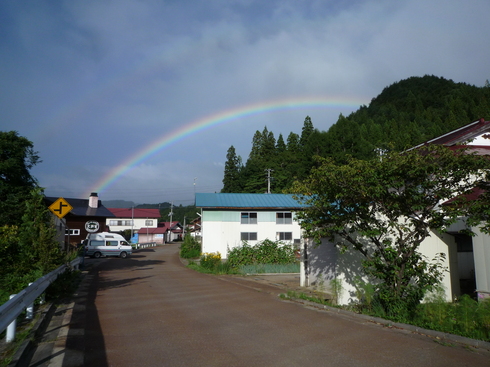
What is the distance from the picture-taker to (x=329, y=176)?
9.03 meters

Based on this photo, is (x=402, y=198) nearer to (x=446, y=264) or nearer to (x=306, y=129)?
(x=446, y=264)

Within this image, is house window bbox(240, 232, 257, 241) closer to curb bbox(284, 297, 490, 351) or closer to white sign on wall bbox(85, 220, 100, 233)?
curb bbox(284, 297, 490, 351)

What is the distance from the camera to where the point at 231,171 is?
86125mm

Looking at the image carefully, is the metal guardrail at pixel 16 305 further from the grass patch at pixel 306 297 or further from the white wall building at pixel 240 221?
the white wall building at pixel 240 221

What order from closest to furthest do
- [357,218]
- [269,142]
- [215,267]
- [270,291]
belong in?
[357,218]
[270,291]
[215,267]
[269,142]

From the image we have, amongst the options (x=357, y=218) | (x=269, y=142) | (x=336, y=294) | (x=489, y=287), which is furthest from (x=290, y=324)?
(x=269, y=142)

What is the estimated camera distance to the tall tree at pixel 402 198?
812 cm

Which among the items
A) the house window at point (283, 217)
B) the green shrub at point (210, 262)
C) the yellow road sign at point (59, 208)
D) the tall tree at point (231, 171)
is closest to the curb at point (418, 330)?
the yellow road sign at point (59, 208)

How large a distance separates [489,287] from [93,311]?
9.80 m

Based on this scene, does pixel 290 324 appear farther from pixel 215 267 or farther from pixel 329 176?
pixel 215 267

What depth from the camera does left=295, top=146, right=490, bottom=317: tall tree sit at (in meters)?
8.12

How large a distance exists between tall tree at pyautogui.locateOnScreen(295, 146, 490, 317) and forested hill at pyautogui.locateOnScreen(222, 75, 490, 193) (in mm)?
42773

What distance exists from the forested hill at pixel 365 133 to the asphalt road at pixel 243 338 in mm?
42899

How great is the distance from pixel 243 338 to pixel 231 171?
79440 mm
